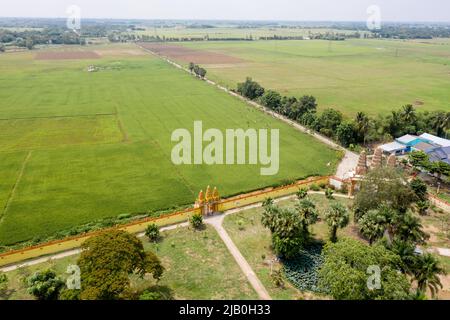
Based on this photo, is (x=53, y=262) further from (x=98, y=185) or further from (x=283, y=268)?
(x=283, y=268)

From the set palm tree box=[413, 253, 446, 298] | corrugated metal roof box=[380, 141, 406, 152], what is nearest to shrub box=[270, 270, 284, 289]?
palm tree box=[413, 253, 446, 298]

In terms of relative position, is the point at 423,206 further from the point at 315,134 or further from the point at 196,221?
the point at 315,134

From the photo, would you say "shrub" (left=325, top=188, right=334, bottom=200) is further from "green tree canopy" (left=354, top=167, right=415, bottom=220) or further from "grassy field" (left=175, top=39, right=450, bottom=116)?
"grassy field" (left=175, top=39, right=450, bottom=116)

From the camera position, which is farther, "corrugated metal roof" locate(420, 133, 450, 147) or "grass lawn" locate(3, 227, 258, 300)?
"corrugated metal roof" locate(420, 133, 450, 147)

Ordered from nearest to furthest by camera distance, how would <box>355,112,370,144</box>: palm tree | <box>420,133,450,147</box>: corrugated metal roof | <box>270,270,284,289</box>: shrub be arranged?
<box>270,270,284,289</box>: shrub
<box>420,133,450,147</box>: corrugated metal roof
<box>355,112,370,144</box>: palm tree

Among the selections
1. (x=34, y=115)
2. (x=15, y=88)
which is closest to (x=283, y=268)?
(x=34, y=115)

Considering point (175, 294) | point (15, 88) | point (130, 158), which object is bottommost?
point (175, 294)

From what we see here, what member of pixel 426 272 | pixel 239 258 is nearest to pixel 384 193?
pixel 426 272
